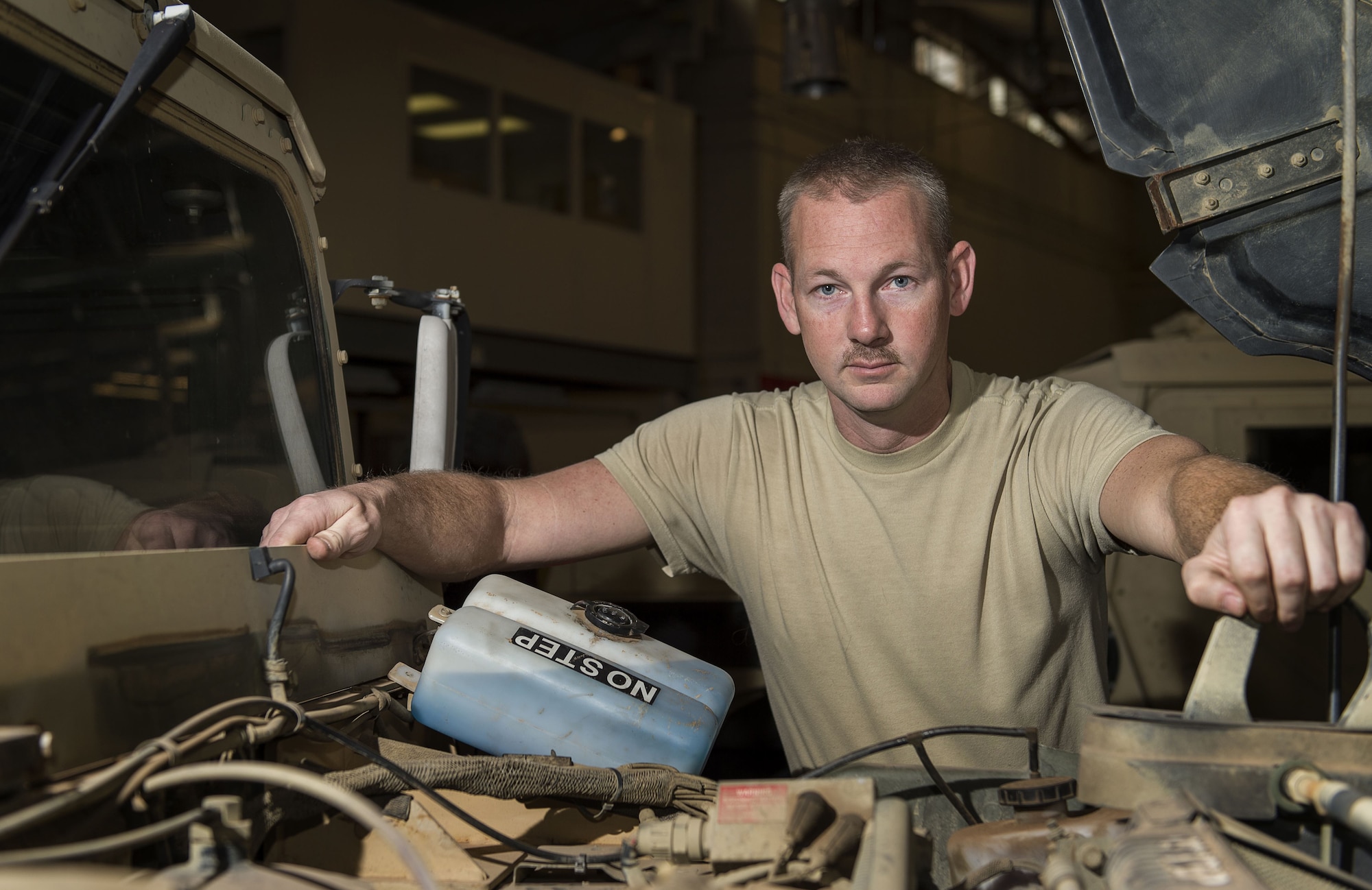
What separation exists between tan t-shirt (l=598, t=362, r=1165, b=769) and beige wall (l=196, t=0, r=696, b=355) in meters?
5.71

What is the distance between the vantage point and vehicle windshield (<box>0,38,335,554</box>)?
1.30 metres

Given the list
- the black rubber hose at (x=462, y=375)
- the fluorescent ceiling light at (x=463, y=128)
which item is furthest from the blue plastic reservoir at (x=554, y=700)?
the fluorescent ceiling light at (x=463, y=128)

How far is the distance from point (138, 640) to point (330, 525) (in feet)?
1.75

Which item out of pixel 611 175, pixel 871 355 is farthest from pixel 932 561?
pixel 611 175

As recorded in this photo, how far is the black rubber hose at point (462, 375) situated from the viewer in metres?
2.36

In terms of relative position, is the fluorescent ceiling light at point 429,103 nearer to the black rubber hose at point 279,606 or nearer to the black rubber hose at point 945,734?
the black rubber hose at point 279,606

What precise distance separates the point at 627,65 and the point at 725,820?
10563mm

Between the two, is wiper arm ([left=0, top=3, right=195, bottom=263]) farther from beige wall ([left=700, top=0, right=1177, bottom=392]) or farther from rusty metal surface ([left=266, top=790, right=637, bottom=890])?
beige wall ([left=700, top=0, right=1177, bottom=392])

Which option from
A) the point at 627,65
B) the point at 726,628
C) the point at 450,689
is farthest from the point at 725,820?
the point at 627,65

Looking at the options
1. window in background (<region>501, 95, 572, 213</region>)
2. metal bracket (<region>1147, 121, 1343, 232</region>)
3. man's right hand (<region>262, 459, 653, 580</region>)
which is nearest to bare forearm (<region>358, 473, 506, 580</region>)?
man's right hand (<region>262, 459, 653, 580</region>)

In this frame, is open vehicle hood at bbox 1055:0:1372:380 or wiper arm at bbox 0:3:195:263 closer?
wiper arm at bbox 0:3:195:263

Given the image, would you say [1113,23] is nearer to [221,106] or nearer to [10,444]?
[221,106]

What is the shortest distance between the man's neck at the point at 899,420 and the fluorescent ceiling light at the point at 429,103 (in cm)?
677

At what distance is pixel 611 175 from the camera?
32.5 ft
